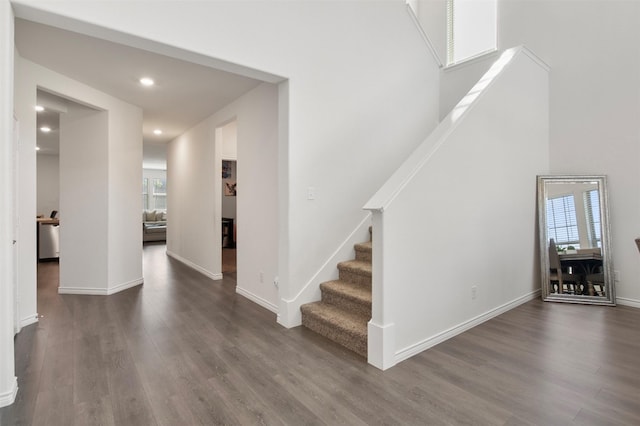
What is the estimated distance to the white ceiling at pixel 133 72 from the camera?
2.77m

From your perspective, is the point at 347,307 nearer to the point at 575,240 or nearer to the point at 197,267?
the point at 575,240

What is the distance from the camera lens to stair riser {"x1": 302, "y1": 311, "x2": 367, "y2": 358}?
252 cm

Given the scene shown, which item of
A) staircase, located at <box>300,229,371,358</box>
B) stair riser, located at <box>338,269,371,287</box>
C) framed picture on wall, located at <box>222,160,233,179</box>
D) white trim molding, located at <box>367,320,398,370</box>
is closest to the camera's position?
white trim molding, located at <box>367,320,398,370</box>

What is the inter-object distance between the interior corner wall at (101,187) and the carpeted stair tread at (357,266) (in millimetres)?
3007

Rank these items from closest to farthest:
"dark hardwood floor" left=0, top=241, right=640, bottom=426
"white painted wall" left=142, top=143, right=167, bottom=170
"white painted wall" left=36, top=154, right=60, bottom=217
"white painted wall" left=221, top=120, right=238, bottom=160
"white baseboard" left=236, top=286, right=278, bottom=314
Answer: "dark hardwood floor" left=0, top=241, right=640, bottom=426 → "white baseboard" left=236, top=286, right=278, bottom=314 → "white painted wall" left=221, top=120, right=238, bottom=160 → "white painted wall" left=142, top=143, right=167, bottom=170 → "white painted wall" left=36, top=154, right=60, bottom=217

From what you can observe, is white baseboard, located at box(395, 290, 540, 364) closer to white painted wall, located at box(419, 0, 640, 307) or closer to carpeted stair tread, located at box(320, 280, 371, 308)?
carpeted stair tread, located at box(320, 280, 371, 308)

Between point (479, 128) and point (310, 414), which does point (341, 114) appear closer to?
point (479, 128)

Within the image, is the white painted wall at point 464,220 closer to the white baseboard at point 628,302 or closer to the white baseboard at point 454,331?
the white baseboard at point 454,331

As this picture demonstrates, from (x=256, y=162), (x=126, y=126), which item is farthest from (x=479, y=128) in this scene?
(x=126, y=126)

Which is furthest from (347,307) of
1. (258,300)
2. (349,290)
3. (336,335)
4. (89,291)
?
(89,291)

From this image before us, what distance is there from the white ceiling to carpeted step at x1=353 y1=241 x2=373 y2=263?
2118 millimetres

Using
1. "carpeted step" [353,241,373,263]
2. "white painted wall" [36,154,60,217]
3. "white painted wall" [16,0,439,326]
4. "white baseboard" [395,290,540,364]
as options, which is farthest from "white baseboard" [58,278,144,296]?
"white painted wall" [36,154,60,217]

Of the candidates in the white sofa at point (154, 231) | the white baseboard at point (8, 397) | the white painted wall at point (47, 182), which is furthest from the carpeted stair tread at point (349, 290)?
the white painted wall at point (47, 182)

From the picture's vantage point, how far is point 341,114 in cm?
341
